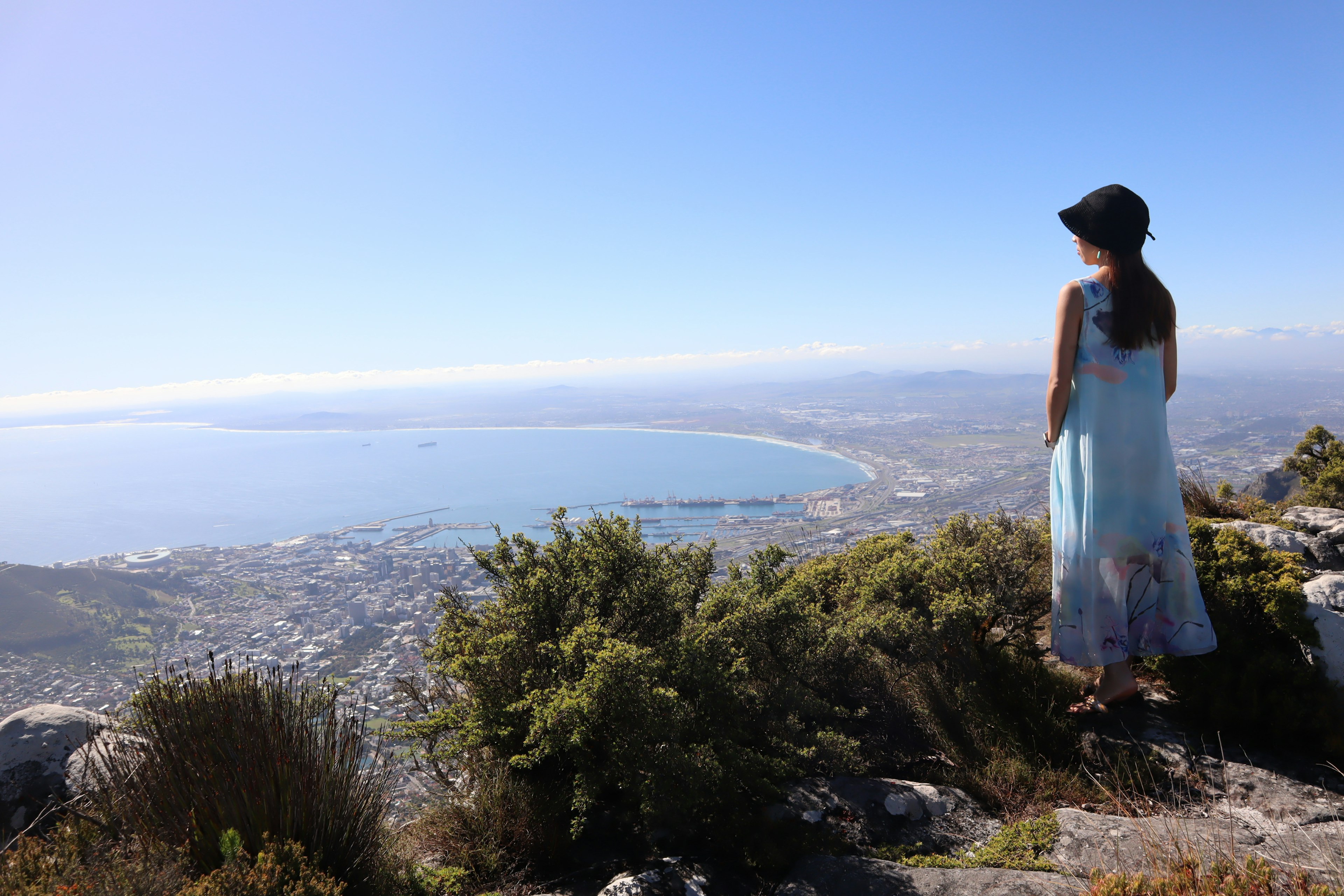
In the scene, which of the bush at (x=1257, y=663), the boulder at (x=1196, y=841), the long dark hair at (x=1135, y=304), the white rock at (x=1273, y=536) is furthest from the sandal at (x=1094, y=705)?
the long dark hair at (x=1135, y=304)

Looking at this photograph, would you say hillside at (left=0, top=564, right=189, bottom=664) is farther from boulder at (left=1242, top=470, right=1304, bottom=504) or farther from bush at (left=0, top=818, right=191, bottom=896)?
boulder at (left=1242, top=470, right=1304, bottom=504)

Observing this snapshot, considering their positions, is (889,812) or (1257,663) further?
(1257,663)

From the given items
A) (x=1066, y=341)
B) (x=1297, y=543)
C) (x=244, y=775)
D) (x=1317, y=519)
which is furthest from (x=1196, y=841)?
(x=1317, y=519)

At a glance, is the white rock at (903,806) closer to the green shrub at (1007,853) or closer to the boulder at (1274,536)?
the green shrub at (1007,853)

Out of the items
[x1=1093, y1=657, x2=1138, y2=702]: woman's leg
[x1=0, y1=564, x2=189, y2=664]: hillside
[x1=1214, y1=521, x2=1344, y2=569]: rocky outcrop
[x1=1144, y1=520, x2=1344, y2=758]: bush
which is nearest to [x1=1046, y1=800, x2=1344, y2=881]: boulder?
[x1=1144, y1=520, x2=1344, y2=758]: bush

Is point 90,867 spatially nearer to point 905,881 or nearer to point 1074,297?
point 905,881
